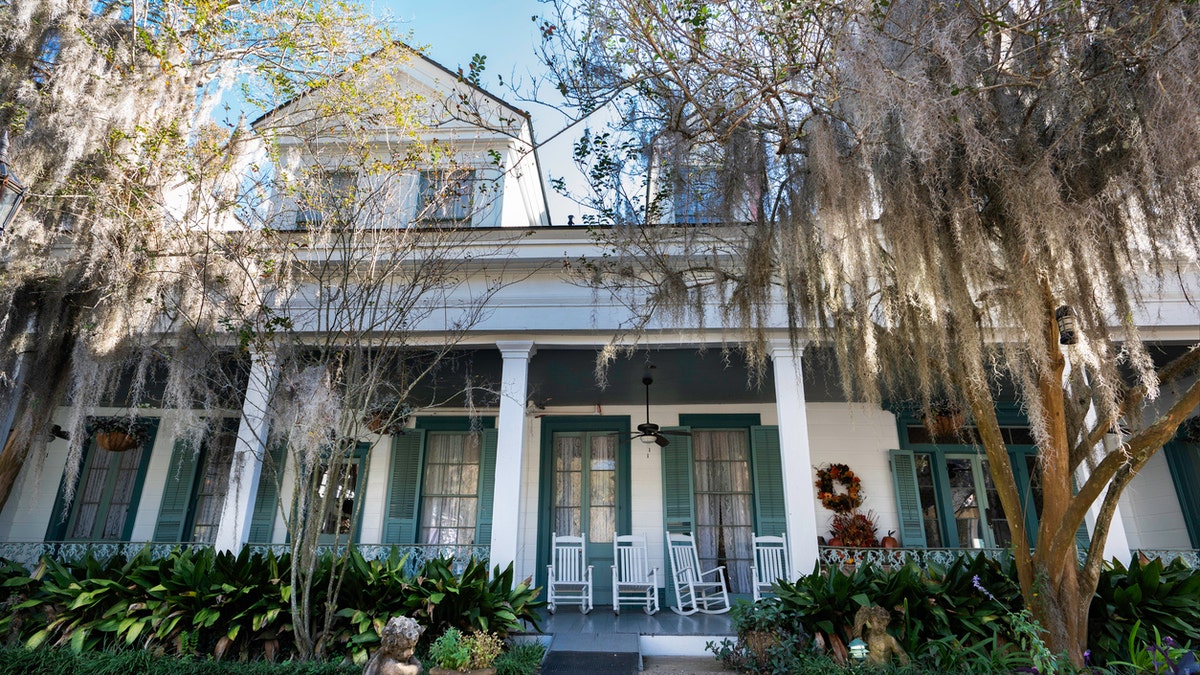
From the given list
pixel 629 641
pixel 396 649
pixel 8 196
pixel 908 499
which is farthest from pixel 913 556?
pixel 8 196

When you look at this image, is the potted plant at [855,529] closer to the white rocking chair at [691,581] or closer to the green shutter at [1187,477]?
the white rocking chair at [691,581]

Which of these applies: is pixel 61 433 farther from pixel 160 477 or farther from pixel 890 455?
pixel 890 455

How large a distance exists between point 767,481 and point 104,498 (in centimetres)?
824

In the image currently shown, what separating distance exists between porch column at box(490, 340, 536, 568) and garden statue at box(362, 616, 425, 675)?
5.40 ft

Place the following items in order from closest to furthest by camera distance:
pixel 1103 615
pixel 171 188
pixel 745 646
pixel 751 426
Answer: pixel 1103 615 < pixel 745 646 < pixel 171 188 < pixel 751 426

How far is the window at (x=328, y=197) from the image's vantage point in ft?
16.2

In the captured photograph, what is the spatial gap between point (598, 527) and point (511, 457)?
2611 millimetres

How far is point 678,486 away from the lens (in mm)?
7617

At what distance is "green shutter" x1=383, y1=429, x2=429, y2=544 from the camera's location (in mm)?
7609

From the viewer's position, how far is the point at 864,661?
4.07 meters

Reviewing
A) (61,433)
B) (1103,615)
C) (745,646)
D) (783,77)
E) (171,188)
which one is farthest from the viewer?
(61,433)

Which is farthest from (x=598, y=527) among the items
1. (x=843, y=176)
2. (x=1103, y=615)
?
(x=843, y=176)

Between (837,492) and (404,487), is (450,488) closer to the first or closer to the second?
(404,487)

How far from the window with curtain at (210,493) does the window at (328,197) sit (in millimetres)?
4059
